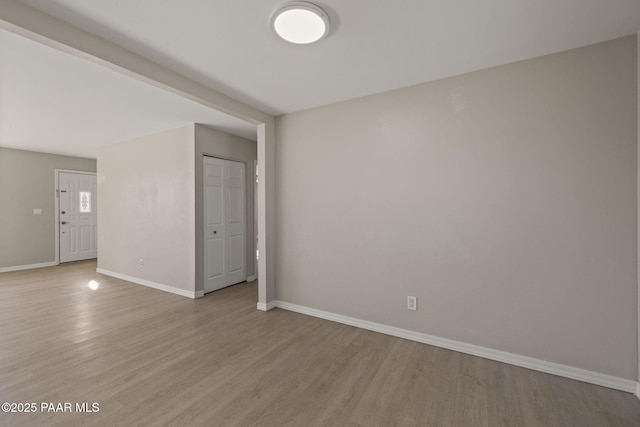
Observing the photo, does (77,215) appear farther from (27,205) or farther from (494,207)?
(494,207)

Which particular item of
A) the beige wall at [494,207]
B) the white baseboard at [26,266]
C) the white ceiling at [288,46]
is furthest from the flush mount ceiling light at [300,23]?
the white baseboard at [26,266]

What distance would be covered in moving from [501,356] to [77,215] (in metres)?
8.35

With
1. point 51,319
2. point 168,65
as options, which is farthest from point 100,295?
point 168,65

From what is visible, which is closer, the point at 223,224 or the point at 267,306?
the point at 267,306

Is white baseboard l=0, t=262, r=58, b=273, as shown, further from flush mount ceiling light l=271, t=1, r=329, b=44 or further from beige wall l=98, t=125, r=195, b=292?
flush mount ceiling light l=271, t=1, r=329, b=44

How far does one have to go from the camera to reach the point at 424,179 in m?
2.71

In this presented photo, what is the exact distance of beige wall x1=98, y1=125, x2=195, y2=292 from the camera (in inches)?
160

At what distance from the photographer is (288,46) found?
2084 millimetres

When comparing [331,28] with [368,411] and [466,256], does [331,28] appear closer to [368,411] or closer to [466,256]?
[466,256]

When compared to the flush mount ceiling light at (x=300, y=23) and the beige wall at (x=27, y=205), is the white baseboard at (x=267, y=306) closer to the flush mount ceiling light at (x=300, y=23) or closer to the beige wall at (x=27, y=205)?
the flush mount ceiling light at (x=300, y=23)

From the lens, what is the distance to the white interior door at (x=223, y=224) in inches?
167

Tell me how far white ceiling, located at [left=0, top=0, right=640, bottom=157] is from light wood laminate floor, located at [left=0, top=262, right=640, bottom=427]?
8.08 ft

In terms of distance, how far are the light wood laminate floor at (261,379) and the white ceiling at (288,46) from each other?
246 centimetres

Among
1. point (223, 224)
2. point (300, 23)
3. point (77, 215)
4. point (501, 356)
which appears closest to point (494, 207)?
point (501, 356)
